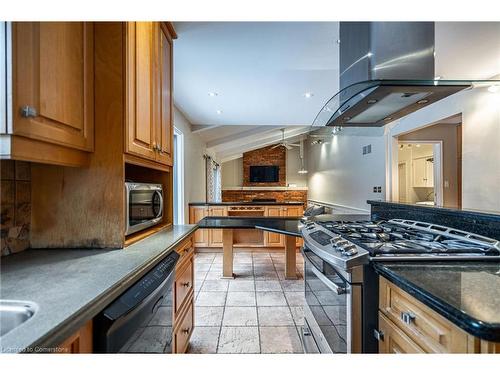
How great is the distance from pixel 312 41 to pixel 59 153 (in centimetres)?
201

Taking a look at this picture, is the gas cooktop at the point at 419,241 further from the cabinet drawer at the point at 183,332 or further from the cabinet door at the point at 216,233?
the cabinet door at the point at 216,233

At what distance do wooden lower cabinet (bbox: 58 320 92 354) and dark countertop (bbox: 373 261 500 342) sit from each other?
1.00 meters

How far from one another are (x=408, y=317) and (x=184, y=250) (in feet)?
4.24

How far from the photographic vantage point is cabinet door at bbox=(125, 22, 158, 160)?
1330mm

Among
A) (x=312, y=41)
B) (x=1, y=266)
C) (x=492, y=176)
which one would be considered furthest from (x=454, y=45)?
(x=1, y=266)

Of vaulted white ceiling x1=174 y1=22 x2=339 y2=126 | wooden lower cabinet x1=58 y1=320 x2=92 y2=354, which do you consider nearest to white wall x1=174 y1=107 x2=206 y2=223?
vaulted white ceiling x1=174 y1=22 x2=339 y2=126

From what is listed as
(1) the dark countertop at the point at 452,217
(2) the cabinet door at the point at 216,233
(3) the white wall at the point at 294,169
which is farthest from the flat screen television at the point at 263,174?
(1) the dark countertop at the point at 452,217

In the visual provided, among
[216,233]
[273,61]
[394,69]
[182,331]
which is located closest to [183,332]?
[182,331]

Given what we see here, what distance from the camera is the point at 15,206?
47.5 inches

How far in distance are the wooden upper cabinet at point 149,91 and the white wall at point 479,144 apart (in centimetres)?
349

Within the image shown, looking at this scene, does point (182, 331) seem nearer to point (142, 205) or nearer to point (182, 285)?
point (182, 285)

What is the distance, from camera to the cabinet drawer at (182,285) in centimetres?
153
